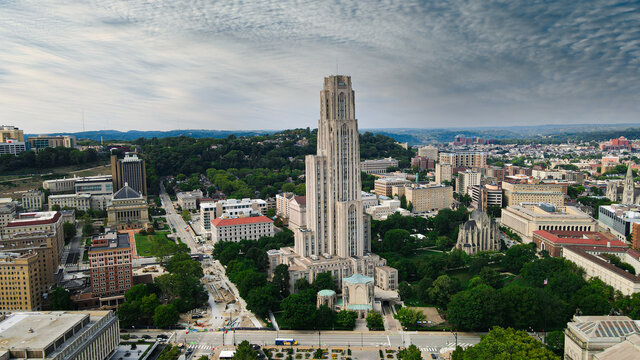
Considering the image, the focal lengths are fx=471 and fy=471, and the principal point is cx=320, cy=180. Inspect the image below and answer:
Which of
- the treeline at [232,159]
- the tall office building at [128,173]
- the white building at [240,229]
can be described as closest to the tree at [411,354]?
the white building at [240,229]

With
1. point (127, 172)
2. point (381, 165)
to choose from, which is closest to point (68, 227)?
point (127, 172)

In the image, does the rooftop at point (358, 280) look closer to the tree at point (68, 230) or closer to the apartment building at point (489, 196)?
the tree at point (68, 230)

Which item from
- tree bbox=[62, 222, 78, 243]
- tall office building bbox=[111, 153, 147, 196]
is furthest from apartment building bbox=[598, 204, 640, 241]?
tall office building bbox=[111, 153, 147, 196]

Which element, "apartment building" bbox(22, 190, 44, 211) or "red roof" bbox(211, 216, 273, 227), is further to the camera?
"apartment building" bbox(22, 190, 44, 211)

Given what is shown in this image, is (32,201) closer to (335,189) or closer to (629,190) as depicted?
(335,189)

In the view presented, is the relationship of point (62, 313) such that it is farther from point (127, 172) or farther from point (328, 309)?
point (127, 172)

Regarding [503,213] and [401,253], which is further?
[503,213]

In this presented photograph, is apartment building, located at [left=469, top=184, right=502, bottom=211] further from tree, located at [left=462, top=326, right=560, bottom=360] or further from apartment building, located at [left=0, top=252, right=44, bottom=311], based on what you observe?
apartment building, located at [left=0, top=252, right=44, bottom=311]
